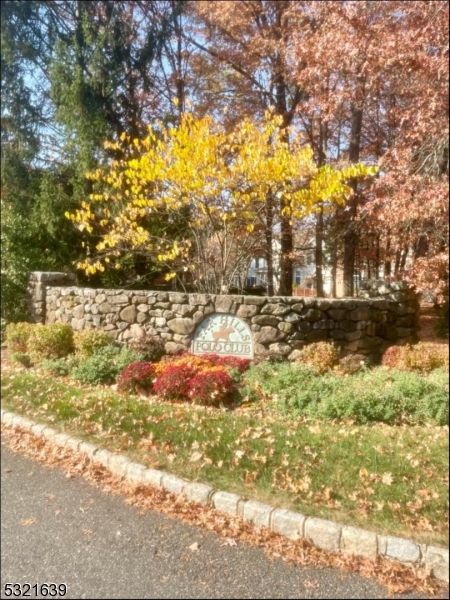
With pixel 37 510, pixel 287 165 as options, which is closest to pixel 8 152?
pixel 287 165

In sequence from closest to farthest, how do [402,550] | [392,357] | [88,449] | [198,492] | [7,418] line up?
[402,550] < [198,492] < [88,449] < [7,418] < [392,357]

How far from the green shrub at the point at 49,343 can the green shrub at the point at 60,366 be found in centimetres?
38

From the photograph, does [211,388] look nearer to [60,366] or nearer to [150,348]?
[150,348]

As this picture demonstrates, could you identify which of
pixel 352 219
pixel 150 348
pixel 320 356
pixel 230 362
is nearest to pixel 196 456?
pixel 230 362

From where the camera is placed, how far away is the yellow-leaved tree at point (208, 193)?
231 inches

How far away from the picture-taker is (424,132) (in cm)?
348

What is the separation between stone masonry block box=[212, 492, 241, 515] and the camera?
278cm

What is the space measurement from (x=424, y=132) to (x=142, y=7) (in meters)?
4.34

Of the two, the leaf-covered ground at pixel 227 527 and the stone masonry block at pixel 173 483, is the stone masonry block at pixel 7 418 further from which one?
the stone masonry block at pixel 173 483

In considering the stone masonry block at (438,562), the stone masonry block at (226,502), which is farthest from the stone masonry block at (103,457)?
the stone masonry block at (438,562)

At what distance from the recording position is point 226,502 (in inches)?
111

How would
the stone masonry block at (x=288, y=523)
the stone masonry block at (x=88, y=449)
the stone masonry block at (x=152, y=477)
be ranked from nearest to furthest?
the stone masonry block at (x=288, y=523)
the stone masonry block at (x=152, y=477)
the stone masonry block at (x=88, y=449)

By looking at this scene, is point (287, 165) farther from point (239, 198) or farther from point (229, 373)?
point (229, 373)

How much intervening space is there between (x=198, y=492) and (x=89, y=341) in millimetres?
3877
